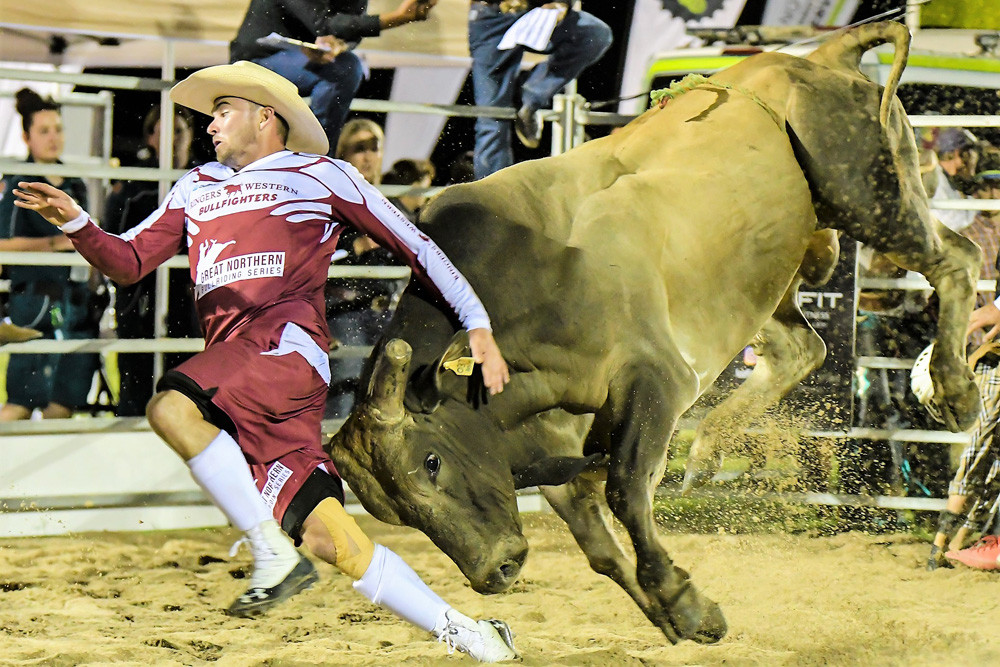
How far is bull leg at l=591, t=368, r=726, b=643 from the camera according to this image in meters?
3.49

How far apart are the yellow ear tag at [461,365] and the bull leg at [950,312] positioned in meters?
2.27

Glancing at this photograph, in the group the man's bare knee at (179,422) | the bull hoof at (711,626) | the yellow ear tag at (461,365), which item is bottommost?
the bull hoof at (711,626)

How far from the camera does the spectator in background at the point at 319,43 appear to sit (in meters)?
5.18

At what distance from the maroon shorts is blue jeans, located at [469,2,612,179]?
2.85 m

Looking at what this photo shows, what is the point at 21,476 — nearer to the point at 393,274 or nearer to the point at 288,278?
the point at 393,274

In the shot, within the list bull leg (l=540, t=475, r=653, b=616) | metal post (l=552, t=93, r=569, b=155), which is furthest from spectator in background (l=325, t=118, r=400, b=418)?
bull leg (l=540, t=475, r=653, b=616)

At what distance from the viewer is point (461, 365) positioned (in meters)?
3.09

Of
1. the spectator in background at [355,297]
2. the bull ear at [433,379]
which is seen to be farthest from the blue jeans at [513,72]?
the bull ear at [433,379]

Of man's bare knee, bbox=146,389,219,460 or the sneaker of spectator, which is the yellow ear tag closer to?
man's bare knee, bbox=146,389,219,460

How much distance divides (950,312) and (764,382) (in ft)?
2.69

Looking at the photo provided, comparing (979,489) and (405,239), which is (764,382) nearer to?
(979,489)

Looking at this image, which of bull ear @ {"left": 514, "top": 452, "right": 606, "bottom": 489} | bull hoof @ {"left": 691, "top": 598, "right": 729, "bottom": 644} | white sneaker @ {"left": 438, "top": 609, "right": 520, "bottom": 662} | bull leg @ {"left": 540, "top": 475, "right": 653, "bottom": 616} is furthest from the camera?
bull leg @ {"left": 540, "top": 475, "right": 653, "bottom": 616}

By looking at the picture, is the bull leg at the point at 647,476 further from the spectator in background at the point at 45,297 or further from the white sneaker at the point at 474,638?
the spectator in background at the point at 45,297

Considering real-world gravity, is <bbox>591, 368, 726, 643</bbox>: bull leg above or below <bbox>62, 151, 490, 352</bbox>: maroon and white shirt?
below
